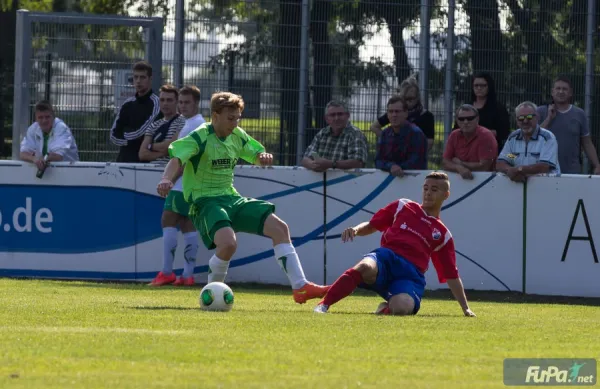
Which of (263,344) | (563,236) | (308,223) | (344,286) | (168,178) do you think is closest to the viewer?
(263,344)

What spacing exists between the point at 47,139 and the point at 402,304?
6649mm

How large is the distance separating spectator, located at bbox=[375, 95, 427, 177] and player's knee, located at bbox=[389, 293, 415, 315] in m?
4.13

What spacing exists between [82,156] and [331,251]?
3572 millimetres

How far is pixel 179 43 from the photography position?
1606 centimetres

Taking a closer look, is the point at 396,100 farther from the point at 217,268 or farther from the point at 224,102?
the point at 217,268

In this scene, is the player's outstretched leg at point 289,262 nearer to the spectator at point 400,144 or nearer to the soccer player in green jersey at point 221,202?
the soccer player in green jersey at point 221,202

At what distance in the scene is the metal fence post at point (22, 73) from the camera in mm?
16203

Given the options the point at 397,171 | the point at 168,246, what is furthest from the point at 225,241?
the point at 397,171

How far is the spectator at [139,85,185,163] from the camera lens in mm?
14781

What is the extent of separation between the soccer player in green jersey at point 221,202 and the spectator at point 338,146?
367 cm

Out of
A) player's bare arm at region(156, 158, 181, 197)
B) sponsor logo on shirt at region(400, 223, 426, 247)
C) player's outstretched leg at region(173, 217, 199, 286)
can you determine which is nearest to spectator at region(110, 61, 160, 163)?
player's outstretched leg at region(173, 217, 199, 286)

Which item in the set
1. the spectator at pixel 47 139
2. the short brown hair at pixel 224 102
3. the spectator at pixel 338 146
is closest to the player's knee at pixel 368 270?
the short brown hair at pixel 224 102

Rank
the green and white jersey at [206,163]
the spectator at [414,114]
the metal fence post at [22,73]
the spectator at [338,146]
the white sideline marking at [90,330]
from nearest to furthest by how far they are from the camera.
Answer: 1. the white sideline marking at [90,330]
2. the green and white jersey at [206,163]
3. the spectator at [338,146]
4. the spectator at [414,114]
5. the metal fence post at [22,73]

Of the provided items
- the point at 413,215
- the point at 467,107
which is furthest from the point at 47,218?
the point at 413,215
